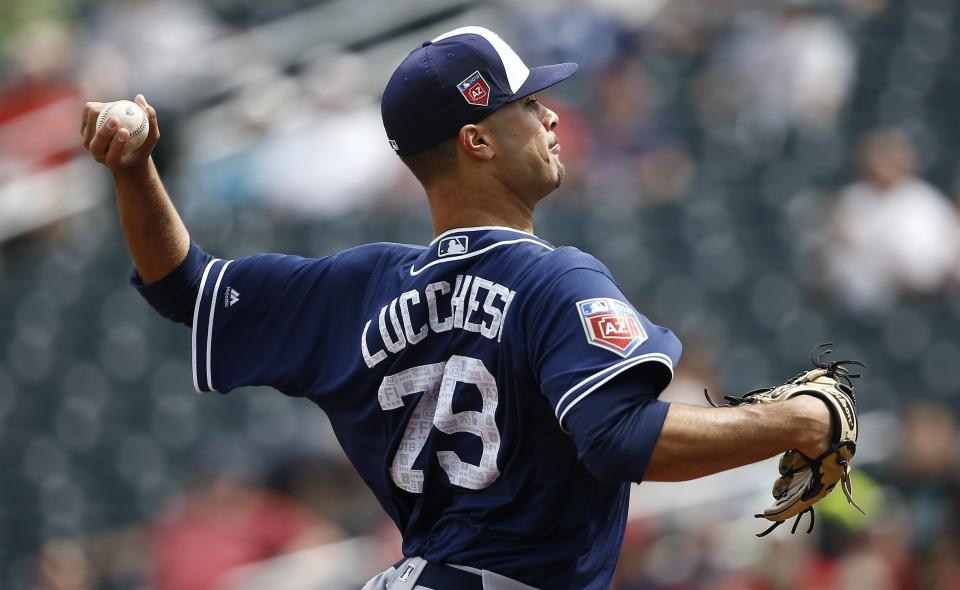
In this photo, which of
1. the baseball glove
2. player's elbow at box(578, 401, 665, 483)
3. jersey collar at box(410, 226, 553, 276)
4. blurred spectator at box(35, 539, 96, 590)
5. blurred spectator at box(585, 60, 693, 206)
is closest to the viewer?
player's elbow at box(578, 401, 665, 483)

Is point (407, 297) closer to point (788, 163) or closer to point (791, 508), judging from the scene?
point (791, 508)

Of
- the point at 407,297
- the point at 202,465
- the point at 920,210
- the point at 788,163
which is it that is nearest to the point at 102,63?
the point at 202,465

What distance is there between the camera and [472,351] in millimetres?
2523

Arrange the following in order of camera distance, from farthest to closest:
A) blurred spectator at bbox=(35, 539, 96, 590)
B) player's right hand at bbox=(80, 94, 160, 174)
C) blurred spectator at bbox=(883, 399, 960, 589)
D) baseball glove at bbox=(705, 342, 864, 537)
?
blurred spectator at bbox=(35, 539, 96, 590), blurred spectator at bbox=(883, 399, 960, 589), player's right hand at bbox=(80, 94, 160, 174), baseball glove at bbox=(705, 342, 864, 537)

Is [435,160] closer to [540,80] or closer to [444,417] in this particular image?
[540,80]

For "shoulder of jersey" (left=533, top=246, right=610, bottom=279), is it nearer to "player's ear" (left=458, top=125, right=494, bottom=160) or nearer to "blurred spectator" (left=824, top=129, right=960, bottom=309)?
"player's ear" (left=458, top=125, right=494, bottom=160)

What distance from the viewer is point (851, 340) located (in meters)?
8.39

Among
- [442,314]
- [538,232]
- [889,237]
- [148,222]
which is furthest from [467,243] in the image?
[889,237]

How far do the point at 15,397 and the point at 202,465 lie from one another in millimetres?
1385

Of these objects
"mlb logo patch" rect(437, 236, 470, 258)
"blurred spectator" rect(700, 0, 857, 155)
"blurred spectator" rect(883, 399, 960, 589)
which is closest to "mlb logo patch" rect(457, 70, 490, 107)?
"mlb logo patch" rect(437, 236, 470, 258)

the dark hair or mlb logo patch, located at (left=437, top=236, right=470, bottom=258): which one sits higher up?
the dark hair

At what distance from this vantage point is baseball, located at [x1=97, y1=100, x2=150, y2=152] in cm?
272

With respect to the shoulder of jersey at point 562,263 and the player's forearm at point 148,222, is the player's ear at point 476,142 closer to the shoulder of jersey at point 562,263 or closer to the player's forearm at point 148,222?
the shoulder of jersey at point 562,263

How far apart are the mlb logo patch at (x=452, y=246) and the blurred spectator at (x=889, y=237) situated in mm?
6021
